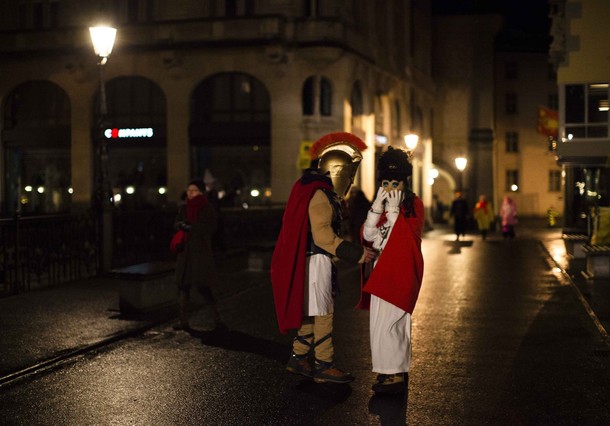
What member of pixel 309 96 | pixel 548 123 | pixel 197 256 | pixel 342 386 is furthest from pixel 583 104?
pixel 342 386

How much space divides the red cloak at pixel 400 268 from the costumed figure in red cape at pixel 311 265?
15 cm

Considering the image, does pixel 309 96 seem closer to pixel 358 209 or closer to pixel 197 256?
pixel 358 209

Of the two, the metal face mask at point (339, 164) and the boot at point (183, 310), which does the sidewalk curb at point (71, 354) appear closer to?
the boot at point (183, 310)

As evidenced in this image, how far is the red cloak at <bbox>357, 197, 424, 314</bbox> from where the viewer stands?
24.1 ft

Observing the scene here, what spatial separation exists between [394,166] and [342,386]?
1.90 metres

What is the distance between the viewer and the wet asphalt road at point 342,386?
22.5ft

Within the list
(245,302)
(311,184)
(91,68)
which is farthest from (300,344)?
(91,68)

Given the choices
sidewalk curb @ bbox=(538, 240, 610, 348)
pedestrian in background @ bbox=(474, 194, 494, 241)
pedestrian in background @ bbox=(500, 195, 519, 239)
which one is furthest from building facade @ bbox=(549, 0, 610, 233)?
sidewalk curb @ bbox=(538, 240, 610, 348)

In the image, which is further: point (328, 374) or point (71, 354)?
point (71, 354)

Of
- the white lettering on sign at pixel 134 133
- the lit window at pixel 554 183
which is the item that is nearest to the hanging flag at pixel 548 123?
the white lettering on sign at pixel 134 133

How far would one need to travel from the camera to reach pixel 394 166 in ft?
24.7

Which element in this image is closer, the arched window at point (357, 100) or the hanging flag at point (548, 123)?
the hanging flag at point (548, 123)

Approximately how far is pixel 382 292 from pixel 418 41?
45.8 m

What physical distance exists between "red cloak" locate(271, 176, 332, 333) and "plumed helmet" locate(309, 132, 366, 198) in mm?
410
